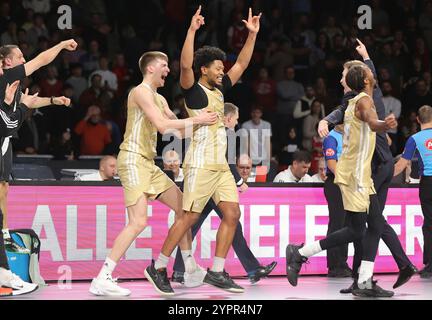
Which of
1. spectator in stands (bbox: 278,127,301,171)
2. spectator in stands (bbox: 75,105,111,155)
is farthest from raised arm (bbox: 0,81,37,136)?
spectator in stands (bbox: 278,127,301,171)

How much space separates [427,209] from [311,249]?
2248 millimetres

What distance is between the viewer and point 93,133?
15.4 metres

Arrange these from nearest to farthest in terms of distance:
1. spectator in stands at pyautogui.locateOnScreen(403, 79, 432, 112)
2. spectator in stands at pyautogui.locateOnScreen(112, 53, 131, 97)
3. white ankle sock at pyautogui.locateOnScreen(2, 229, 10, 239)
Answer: white ankle sock at pyautogui.locateOnScreen(2, 229, 10, 239) < spectator in stands at pyautogui.locateOnScreen(112, 53, 131, 97) < spectator in stands at pyautogui.locateOnScreen(403, 79, 432, 112)

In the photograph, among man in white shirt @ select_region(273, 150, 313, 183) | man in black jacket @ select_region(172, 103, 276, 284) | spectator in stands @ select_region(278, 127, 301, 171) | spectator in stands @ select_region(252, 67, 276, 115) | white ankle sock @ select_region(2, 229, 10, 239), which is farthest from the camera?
spectator in stands @ select_region(252, 67, 276, 115)

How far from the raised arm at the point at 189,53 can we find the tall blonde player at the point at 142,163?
33 centimetres

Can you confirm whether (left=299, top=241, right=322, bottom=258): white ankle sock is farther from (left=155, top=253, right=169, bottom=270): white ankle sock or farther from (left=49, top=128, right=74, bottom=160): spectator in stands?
(left=49, top=128, right=74, bottom=160): spectator in stands

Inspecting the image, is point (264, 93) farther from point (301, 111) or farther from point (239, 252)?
point (239, 252)

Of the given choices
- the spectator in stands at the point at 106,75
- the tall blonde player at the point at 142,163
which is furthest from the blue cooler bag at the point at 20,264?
the spectator in stands at the point at 106,75

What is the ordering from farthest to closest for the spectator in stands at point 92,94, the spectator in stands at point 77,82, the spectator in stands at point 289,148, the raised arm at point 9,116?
the spectator in stands at point 77,82 → the spectator in stands at point 92,94 → the spectator in stands at point 289,148 → the raised arm at point 9,116

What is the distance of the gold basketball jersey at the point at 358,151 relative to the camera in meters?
8.75

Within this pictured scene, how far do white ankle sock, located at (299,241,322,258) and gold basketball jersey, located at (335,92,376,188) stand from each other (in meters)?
0.67

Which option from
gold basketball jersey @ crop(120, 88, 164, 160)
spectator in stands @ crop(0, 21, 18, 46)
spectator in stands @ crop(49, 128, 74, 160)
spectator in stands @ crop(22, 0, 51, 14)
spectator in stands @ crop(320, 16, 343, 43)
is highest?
spectator in stands @ crop(22, 0, 51, 14)

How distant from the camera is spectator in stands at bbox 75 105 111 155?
15.3m

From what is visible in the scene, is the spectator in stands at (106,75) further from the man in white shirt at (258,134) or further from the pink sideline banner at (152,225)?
the pink sideline banner at (152,225)
